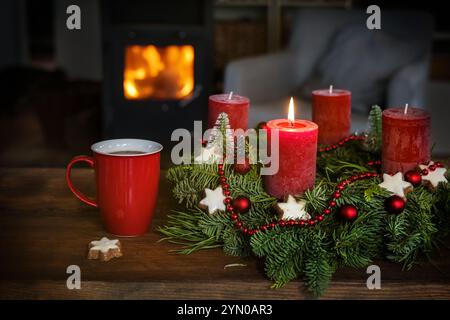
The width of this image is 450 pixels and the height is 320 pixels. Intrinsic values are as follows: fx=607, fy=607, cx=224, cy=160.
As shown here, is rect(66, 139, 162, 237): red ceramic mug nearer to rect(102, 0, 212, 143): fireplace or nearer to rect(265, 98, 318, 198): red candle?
rect(265, 98, 318, 198): red candle

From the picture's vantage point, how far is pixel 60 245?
82 centimetres

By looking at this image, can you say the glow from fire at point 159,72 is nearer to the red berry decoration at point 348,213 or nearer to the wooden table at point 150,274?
the wooden table at point 150,274

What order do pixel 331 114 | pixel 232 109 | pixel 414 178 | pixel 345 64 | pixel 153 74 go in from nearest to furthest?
pixel 414 178 < pixel 232 109 < pixel 331 114 < pixel 345 64 < pixel 153 74

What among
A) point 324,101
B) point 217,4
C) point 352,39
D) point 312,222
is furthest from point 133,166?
point 217,4

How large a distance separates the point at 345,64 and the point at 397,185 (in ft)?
5.73

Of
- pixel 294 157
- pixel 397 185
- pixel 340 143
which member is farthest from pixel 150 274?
pixel 340 143

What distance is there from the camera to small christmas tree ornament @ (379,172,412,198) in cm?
81

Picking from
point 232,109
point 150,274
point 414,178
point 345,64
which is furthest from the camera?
point 345,64

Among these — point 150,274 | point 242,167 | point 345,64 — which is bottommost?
point 150,274

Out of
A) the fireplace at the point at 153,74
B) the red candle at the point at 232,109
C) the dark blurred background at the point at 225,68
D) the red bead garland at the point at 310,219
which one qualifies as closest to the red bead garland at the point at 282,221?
the red bead garland at the point at 310,219

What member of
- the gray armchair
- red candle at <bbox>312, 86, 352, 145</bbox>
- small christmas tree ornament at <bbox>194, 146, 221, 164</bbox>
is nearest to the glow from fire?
the gray armchair

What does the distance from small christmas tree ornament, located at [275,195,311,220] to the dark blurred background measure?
1.36 meters

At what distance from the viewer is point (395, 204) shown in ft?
2.56

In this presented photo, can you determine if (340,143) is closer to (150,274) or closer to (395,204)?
(395,204)
